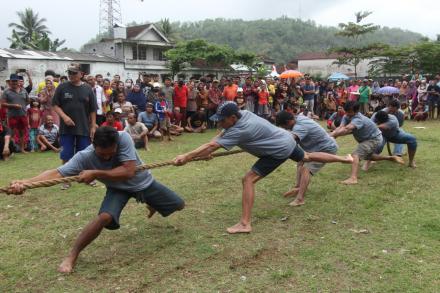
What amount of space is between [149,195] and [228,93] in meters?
9.84

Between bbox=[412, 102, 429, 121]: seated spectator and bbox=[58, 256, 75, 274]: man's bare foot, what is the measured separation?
1506 cm

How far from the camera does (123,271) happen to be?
410 centimetres

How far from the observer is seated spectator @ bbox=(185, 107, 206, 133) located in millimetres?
13914

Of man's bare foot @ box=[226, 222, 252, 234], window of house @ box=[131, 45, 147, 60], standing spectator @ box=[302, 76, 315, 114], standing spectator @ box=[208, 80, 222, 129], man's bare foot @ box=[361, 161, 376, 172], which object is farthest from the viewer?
window of house @ box=[131, 45, 147, 60]

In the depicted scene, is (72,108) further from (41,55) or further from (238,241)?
(41,55)

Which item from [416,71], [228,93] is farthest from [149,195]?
[416,71]

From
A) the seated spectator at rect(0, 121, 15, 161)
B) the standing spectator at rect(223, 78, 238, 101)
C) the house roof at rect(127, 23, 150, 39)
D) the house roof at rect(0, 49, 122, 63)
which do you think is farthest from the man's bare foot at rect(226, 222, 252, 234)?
the house roof at rect(127, 23, 150, 39)

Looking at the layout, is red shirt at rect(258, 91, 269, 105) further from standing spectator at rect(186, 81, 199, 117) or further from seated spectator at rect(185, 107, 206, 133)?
standing spectator at rect(186, 81, 199, 117)

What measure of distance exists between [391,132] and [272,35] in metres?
96.5

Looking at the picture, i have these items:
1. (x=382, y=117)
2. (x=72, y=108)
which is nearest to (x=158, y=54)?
(x=382, y=117)

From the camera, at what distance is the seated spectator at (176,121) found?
43.2 ft

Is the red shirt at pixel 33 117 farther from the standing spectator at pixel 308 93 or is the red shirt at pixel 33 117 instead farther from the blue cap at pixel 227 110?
the standing spectator at pixel 308 93

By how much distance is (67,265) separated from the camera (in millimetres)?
4105

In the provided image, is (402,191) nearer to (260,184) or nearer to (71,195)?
(260,184)
